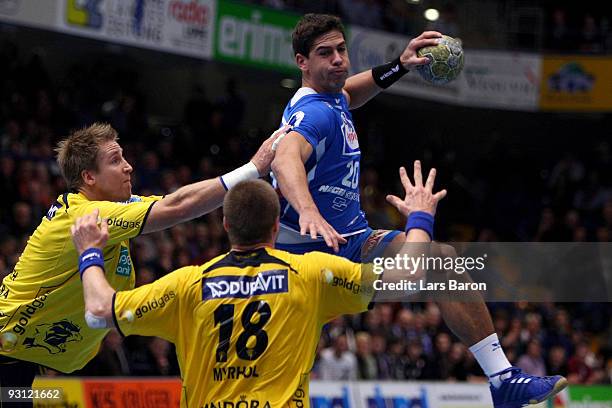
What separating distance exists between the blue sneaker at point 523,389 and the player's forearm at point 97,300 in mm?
2849

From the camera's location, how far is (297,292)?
5.62 metres

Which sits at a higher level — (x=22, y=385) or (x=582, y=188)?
(x=582, y=188)

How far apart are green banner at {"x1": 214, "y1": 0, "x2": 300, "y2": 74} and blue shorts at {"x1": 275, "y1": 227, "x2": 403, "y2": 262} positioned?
13.2 m

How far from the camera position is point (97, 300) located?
568cm

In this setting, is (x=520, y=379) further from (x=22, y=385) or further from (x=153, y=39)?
(x=153, y=39)

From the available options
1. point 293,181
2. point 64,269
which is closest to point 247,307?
point 293,181

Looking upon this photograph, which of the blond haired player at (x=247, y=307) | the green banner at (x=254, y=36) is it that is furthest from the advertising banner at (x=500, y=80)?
the blond haired player at (x=247, y=307)

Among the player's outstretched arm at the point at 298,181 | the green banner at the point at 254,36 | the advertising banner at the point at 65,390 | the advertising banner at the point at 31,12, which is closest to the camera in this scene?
the player's outstretched arm at the point at 298,181

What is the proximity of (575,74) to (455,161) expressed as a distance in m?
4.16

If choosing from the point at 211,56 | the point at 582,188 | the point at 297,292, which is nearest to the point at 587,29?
the point at 582,188

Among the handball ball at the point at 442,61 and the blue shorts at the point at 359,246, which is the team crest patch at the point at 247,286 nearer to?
the blue shorts at the point at 359,246

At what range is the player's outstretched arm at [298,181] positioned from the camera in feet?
21.4

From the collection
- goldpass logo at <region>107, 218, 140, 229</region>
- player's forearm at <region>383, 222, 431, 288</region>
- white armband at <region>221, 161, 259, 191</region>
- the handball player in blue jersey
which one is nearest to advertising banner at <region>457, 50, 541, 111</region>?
the handball player in blue jersey

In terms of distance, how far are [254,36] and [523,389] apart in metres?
15.2
